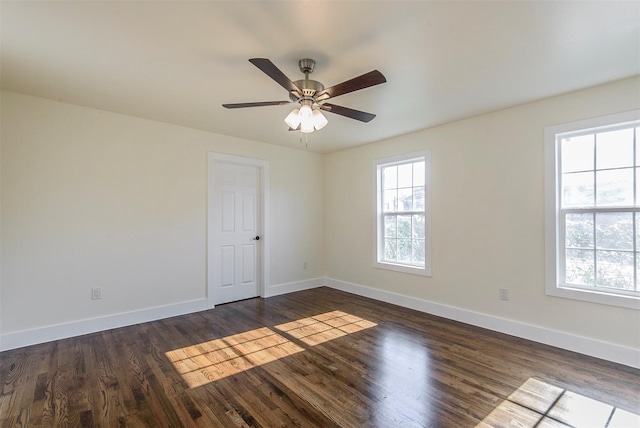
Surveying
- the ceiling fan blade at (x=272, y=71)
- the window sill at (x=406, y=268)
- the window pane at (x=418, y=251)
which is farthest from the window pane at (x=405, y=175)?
the ceiling fan blade at (x=272, y=71)

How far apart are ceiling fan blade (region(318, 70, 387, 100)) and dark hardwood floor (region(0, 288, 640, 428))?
2.14 m

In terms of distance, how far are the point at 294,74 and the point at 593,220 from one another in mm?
2991

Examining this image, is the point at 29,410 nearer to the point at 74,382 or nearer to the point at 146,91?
the point at 74,382

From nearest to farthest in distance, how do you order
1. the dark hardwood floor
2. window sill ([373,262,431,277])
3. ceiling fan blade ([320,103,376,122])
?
1. the dark hardwood floor
2. ceiling fan blade ([320,103,376,122])
3. window sill ([373,262,431,277])

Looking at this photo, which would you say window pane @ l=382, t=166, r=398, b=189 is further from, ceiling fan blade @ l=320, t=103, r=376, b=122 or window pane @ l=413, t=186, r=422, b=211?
ceiling fan blade @ l=320, t=103, r=376, b=122

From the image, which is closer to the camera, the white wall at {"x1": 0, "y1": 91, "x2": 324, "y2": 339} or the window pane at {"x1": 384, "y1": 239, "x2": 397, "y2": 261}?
the white wall at {"x1": 0, "y1": 91, "x2": 324, "y2": 339}

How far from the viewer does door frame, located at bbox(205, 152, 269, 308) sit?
4.14 metres

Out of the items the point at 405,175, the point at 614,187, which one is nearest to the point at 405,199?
the point at 405,175

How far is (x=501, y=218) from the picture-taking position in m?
3.32

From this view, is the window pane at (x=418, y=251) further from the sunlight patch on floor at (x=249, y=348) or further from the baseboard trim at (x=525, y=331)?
the sunlight patch on floor at (x=249, y=348)

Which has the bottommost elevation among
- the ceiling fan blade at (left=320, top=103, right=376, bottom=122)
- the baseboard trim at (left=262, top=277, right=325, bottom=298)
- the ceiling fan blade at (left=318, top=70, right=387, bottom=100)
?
the baseboard trim at (left=262, top=277, right=325, bottom=298)

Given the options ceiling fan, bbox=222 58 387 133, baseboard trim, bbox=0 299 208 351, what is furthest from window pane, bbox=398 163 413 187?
baseboard trim, bbox=0 299 208 351

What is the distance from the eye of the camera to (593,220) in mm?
2785

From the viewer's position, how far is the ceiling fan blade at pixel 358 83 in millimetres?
1920
